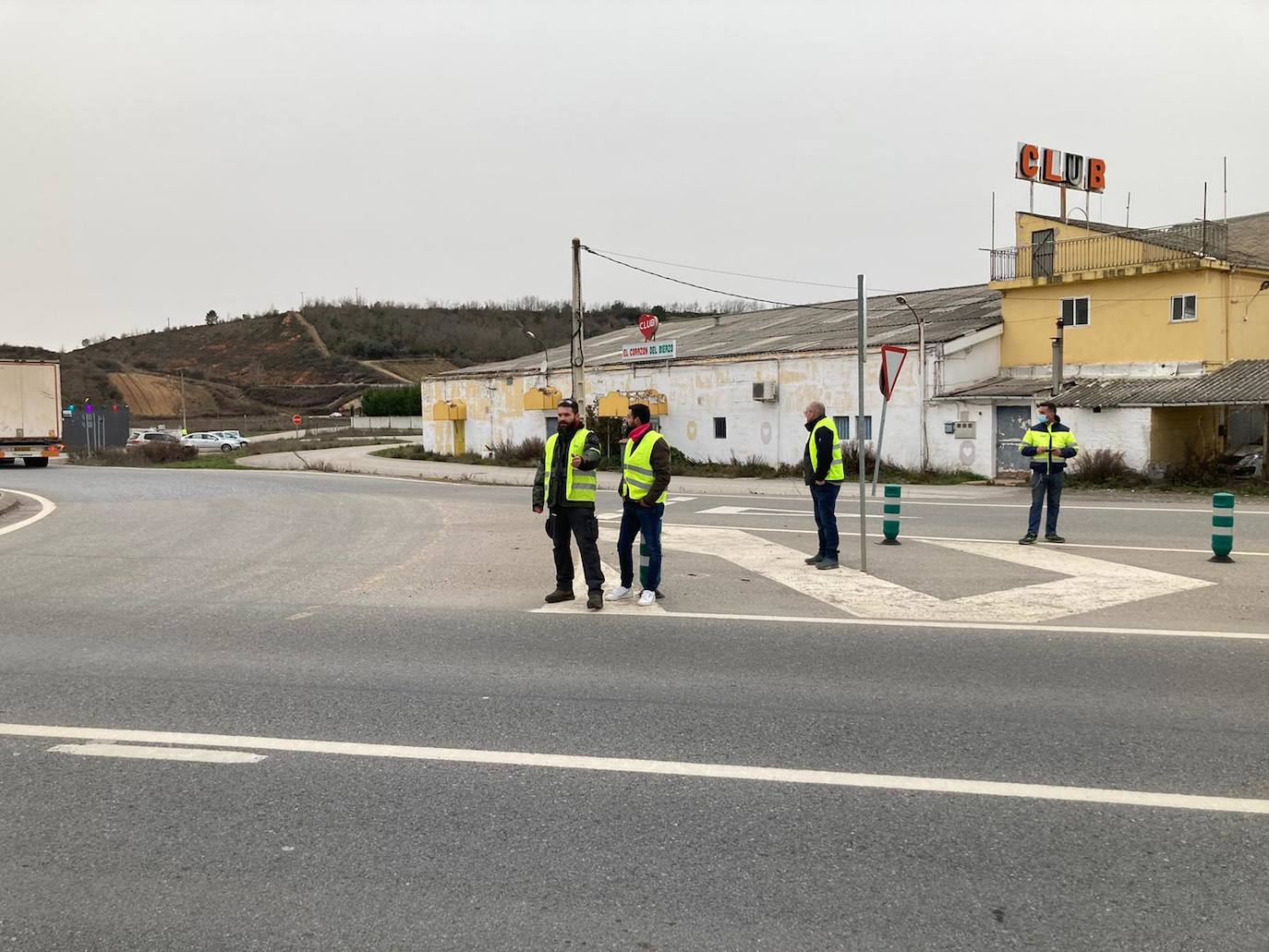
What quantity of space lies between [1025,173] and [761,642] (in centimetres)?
2675

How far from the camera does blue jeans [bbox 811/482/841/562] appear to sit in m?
11.2

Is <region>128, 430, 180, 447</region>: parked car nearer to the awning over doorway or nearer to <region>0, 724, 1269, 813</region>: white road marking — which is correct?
the awning over doorway

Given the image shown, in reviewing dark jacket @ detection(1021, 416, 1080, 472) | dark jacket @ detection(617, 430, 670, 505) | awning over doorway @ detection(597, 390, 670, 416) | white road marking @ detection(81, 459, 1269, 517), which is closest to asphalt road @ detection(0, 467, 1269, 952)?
dark jacket @ detection(617, 430, 670, 505)

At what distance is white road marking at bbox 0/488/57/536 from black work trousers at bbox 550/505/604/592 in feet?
33.8

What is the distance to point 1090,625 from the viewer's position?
8.20 meters

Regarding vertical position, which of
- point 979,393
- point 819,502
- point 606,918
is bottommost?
point 606,918

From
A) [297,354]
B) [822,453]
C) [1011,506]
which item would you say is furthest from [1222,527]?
[297,354]

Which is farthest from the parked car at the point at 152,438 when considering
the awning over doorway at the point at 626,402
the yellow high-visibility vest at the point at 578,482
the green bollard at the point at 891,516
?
the yellow high-visibility vest at the point at 578,482

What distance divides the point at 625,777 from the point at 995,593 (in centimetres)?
586

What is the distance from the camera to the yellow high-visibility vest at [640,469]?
9203mm

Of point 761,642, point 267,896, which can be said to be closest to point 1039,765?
point 761,642

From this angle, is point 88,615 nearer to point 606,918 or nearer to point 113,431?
point 606,918

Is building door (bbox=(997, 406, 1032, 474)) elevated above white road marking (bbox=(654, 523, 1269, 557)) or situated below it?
above

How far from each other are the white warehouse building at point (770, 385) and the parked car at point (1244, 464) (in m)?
5.39
